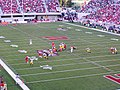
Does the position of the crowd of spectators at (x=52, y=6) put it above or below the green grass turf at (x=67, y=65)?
above

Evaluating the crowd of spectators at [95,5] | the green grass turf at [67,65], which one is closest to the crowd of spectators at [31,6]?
the crowd of spectators at [95,5]

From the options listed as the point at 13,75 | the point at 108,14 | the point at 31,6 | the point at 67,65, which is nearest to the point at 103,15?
the point at 108,14

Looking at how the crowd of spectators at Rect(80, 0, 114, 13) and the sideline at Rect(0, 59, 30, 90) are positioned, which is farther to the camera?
the crowd of spectators at Rect(80, 0, 114, 13)

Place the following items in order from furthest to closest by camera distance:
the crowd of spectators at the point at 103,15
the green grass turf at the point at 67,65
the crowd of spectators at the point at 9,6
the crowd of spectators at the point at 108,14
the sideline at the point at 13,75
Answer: the crowd of spectators at the point at 9,6 → the crowd of spectators at the point at 108,14 → the crowd of spectators at the point at 103,15 → the green grass turf at the point at 67,65 → the sideline at the point at 13,75

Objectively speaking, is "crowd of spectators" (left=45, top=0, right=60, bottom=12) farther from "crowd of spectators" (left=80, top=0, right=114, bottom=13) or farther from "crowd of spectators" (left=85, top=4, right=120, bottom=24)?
"crowd of spectators" (left=85, top=4, right=120, bottom=24)

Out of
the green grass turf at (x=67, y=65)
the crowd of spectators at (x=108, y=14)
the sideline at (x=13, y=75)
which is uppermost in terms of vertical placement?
the crowd of spectators at (x=108, y=14)

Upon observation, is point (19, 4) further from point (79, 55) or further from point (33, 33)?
point (79, 55)

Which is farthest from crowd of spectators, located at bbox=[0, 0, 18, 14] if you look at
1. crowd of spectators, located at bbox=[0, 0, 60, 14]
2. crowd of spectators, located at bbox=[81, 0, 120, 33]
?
crowd of spectators, located at bbox=[81, 0, 120, 33]

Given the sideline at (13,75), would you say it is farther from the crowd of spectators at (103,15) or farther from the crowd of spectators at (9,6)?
the crowd of spectators at (9,6)

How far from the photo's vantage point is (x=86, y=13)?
182ft

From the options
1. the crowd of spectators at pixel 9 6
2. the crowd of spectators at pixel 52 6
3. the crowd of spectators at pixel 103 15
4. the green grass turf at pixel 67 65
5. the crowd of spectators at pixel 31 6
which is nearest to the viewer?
the green grass turf at pixel 67 65

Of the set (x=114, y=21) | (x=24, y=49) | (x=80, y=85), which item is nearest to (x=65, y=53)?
(x=24, y=49)

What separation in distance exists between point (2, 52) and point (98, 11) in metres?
30.7

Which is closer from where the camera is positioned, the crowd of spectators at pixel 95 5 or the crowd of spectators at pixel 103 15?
the crowd of spectators at pixel 103 15
